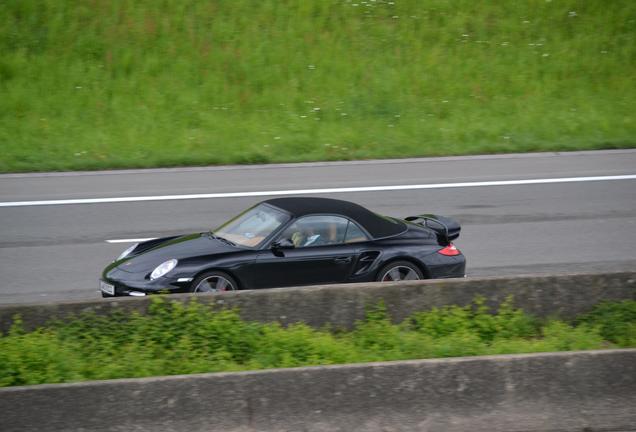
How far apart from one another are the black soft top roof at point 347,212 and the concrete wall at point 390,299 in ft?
6.46

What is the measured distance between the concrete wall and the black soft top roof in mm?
1968

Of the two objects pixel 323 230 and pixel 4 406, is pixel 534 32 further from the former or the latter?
pixel 4 406

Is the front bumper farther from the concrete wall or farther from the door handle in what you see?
the door handle

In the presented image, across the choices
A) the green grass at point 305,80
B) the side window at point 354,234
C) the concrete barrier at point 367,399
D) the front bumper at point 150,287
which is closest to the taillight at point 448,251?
the side window at point 354,234

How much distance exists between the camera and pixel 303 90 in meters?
21.1

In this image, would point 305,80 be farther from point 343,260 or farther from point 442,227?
point 343,260

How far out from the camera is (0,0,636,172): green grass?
61.6ft

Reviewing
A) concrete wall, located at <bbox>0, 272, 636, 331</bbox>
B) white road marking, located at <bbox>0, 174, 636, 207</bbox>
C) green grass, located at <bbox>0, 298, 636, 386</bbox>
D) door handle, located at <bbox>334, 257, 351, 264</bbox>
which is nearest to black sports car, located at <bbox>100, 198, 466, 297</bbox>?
door handle, located at <bbox>334, 257, 351, 264</bbox>

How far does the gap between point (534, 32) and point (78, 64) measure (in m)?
12.2

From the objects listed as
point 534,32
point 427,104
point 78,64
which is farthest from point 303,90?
point 534,32

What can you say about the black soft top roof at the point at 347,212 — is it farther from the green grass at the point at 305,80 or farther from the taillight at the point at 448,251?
the green grass at the point at 305,80

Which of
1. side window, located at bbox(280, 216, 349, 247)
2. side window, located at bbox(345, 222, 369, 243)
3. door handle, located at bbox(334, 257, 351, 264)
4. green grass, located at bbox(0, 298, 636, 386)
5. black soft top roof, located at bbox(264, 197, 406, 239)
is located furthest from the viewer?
black soft top roof, located at bbox(264, 197, 406, 239)

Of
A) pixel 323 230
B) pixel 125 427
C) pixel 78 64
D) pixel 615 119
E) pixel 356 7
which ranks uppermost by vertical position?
pixel 356 7


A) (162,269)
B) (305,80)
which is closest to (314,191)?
(305,80)
